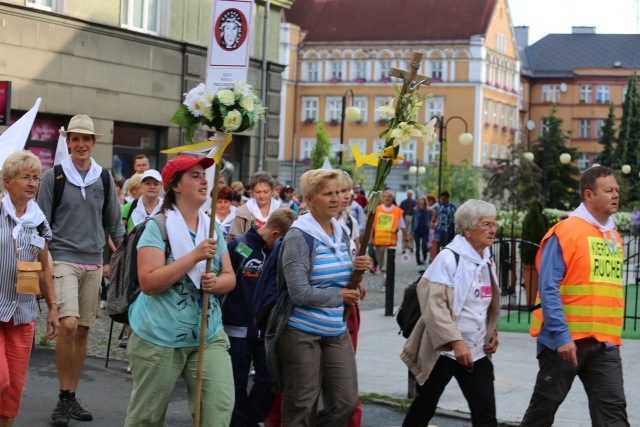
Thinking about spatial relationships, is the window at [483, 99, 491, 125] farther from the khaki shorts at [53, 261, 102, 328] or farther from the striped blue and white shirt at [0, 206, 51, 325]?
the striped blue and white shirt at [0, 206, 51, 325]

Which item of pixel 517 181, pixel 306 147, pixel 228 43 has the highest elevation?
pixel 306 147

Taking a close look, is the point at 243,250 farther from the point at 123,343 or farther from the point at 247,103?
the point at 123,343

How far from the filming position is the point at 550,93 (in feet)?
367

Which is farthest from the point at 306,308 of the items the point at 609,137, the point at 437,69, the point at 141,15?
the point at 609,137

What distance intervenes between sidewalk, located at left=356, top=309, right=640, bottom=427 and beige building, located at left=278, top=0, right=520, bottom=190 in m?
74.8

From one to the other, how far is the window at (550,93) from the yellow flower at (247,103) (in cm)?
10787

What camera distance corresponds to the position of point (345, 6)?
3762 inches

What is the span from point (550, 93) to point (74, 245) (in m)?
107

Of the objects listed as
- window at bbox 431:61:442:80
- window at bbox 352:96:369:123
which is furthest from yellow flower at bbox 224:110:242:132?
window at bbox 352:96:369:123

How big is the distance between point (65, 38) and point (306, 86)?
74.3 meters

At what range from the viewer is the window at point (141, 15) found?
23688mm

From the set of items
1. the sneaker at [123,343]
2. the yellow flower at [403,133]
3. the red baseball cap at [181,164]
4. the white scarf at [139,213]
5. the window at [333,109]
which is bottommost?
the sneaker at [123,343]

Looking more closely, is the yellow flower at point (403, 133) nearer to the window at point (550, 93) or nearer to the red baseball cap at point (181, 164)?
the red baseball cap at point (181, 164)

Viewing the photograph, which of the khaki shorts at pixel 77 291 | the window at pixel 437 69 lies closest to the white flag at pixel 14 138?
the khaki shorts at pixel 77 291
